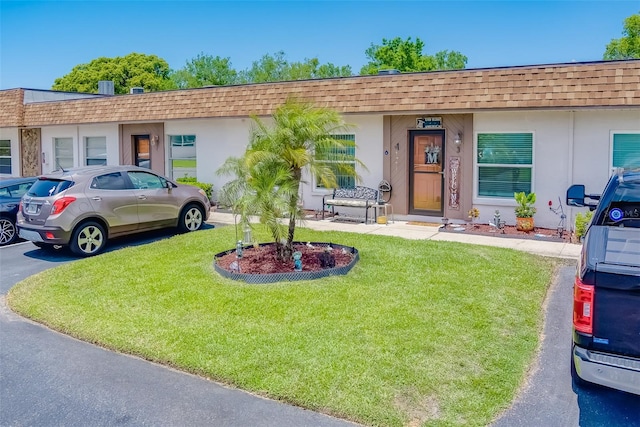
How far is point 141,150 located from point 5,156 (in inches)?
297

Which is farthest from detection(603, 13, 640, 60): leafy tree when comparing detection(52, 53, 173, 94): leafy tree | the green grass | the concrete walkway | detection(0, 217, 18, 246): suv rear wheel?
detection(0, 217, 18, 246): suv rear wheel

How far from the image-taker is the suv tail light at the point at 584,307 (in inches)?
140

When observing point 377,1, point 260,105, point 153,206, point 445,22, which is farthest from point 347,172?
point 445,22

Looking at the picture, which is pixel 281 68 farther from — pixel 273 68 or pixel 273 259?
pixel 273 259

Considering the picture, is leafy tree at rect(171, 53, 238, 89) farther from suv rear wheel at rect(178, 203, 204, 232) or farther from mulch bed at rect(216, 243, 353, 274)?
mulch bed at rect(216, 243, 353, 274)

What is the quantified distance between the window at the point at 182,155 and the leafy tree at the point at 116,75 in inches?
1401

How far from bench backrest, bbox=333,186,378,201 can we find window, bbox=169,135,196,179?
208 inches

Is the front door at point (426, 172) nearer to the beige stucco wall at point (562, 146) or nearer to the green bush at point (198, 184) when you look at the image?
the beige stucco wall at point (562, 146)

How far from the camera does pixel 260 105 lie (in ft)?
45.0

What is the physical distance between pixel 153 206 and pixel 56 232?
197 centimetres

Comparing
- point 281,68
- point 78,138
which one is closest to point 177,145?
point 78,138

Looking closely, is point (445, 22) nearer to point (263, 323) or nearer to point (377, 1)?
point (377, 1)

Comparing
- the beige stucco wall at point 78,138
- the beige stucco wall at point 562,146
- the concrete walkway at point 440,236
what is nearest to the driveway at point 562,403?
the concrete walkway at point 440,236

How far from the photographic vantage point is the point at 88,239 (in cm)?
955
